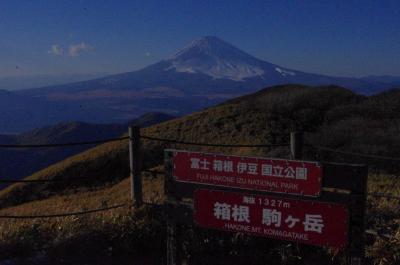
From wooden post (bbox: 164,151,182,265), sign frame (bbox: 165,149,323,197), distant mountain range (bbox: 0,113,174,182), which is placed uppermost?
sign frame (bbox: 165,149,323,197)

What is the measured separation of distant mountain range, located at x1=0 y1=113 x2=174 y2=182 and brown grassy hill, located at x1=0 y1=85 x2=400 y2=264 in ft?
240

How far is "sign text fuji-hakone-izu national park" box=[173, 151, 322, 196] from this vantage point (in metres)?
4.52

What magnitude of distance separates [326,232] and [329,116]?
19.3 m

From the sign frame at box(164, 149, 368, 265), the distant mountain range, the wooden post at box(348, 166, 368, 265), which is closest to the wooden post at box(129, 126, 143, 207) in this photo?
the sign frame at box(164, 149, 368, 265)

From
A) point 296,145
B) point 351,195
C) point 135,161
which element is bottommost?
point 135,161

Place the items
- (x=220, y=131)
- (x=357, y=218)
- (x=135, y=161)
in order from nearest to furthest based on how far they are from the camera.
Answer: (x=357, y=218) → (x=135, y=161) → (x=220, y=131)

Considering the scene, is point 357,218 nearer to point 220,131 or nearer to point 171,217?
point 171,217

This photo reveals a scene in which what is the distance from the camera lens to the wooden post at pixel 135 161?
7297 millimetres

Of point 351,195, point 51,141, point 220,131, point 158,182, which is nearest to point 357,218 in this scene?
point 351,195

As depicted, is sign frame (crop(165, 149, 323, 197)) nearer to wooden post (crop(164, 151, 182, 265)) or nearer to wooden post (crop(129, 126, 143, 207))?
wooden post (crop(164, 151, 182, 265))

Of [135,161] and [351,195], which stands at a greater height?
[351,195]

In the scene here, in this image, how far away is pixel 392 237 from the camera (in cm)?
613

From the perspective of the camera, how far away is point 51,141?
125250mm

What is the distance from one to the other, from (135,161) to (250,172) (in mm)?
2943
